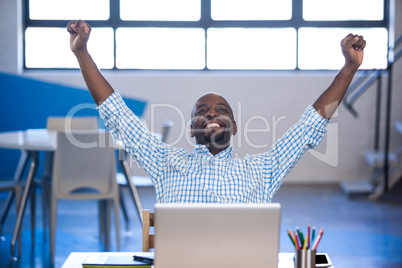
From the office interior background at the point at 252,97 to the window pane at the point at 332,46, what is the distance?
5 centimetres

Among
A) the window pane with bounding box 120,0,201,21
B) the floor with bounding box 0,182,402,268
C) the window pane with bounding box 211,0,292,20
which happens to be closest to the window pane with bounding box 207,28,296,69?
the window pane with bounding box 211,0,292,20

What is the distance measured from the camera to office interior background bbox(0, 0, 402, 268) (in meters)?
6.02

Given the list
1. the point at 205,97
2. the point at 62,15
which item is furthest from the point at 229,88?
the point at 205,97

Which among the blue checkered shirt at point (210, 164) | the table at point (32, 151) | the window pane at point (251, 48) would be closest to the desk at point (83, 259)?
the blue checkered shirt at point (210, 164)

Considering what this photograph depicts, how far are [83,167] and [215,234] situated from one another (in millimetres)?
2533

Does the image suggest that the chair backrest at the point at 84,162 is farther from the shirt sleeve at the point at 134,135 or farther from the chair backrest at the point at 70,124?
the shirt sleeve at the point at 134,135

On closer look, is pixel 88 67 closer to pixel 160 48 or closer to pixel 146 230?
pixel 146 230

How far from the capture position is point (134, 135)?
1854 mm

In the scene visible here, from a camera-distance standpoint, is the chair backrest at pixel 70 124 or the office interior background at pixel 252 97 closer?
the chair backrest at pixel 70 124

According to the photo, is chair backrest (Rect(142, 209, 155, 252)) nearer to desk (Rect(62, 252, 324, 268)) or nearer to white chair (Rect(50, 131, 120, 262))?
desk (Rect(62, 252, 324, 268))

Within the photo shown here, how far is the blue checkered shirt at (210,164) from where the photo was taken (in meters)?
1.72

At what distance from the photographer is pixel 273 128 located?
247 inches

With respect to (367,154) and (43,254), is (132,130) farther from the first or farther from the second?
(367,154)

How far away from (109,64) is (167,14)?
0.82 metres
